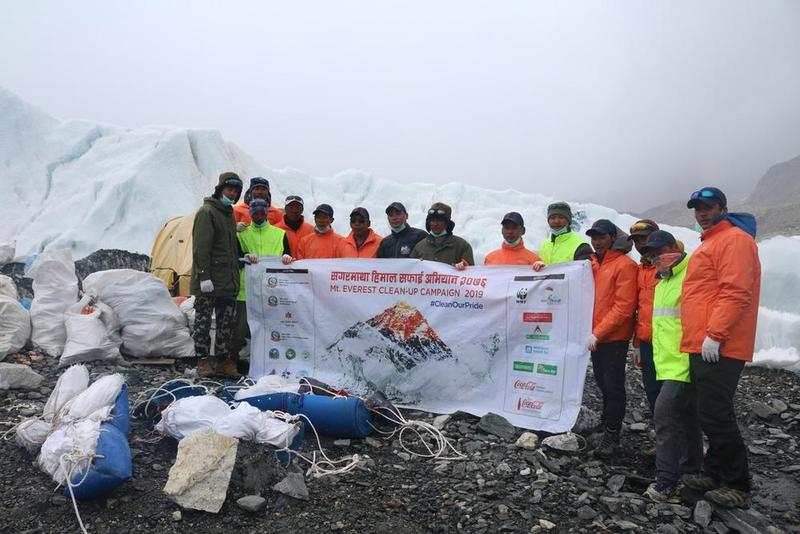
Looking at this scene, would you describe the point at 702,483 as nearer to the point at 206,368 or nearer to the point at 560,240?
the point at 560,240

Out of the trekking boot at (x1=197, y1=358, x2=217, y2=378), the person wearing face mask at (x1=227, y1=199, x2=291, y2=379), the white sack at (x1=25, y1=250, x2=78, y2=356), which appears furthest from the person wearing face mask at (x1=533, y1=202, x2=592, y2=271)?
the white sack at (x1=25, y1=250, x2=78, y2=356)

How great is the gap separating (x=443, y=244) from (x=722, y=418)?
9.48ft

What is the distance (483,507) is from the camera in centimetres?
313

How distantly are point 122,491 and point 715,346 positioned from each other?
3.79 meters

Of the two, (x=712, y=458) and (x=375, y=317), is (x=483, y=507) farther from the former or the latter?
(x=375, y=317)

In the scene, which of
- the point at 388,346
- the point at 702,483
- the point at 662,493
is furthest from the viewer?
the point at 388,346

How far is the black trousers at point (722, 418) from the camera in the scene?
3.19m

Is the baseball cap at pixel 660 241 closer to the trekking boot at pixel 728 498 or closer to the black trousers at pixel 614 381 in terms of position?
the black trousers at pixel 614 381

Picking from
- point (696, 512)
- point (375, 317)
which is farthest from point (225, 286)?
point (696, 512)

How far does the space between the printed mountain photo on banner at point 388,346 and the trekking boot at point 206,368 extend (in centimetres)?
144

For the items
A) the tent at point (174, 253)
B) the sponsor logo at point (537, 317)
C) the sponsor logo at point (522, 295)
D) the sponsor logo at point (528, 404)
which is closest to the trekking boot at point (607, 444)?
the sponsor logo at point (528, 404)

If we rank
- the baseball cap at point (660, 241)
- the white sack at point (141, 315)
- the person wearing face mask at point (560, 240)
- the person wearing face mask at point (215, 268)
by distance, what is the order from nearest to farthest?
1. the baseball cap at point (660, 241)
2. the person wearing face mask at point (560, 240)
3. the person wearing face mask at point (215, 268)
4. the white sack at point (141, 315)

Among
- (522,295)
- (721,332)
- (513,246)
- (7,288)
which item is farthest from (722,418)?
(7,288)

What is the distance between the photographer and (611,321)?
13.3 feet
